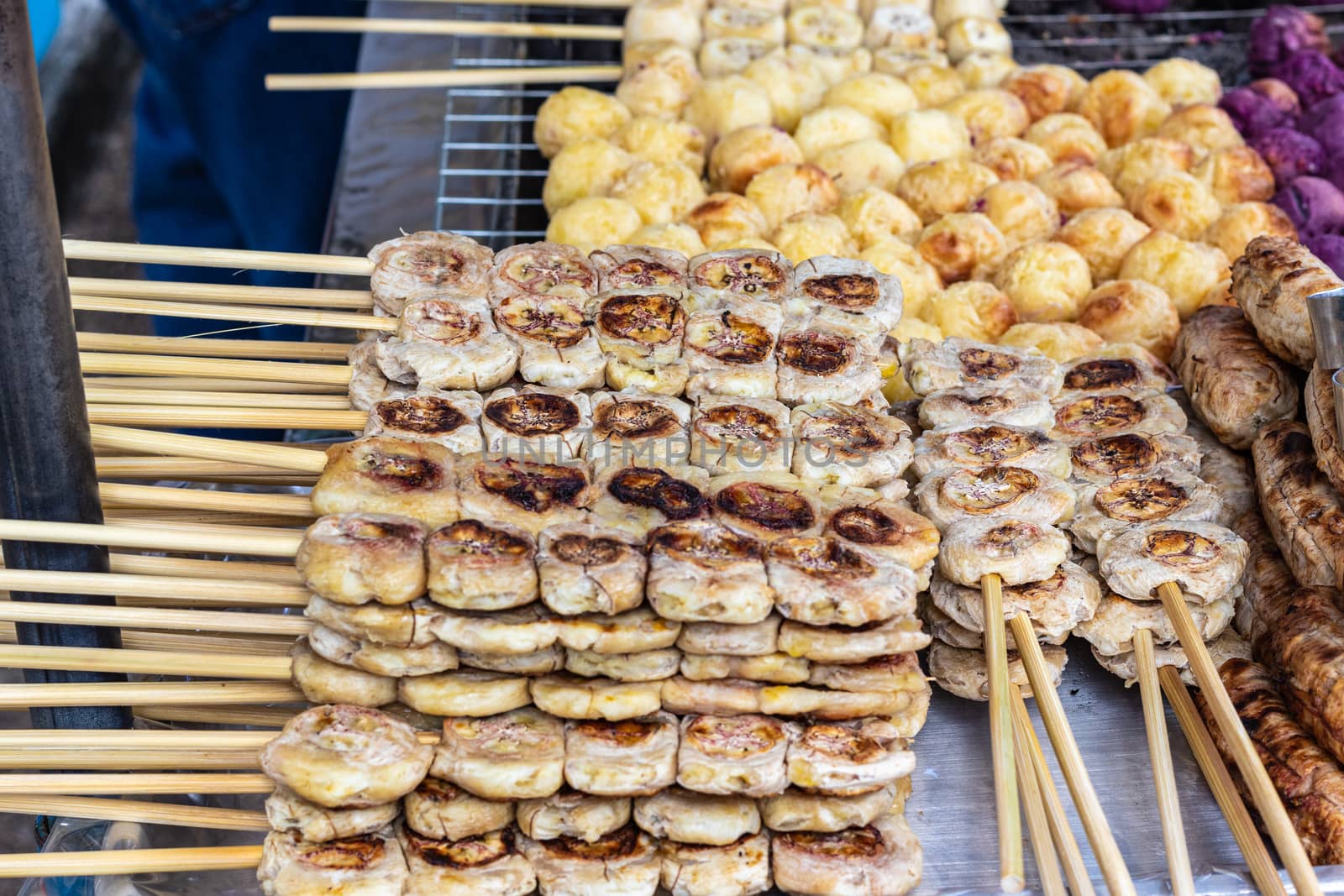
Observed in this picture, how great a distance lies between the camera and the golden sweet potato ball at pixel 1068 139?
4.42m

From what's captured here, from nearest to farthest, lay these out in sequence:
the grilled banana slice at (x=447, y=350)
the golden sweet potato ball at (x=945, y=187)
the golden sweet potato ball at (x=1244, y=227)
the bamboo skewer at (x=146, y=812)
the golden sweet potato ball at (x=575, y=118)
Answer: the bamboo skewer at (x=146, y=812) < the grilled banana slice at (x=447, y=350) < the golden sweet potato ball at (x=1244, y=227) < the golden sweet potato ball at (x=945, y=187) < the golden sweet potato ball at (x=575, y=118)

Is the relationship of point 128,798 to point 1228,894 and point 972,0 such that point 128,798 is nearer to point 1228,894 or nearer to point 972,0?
point 1228,894

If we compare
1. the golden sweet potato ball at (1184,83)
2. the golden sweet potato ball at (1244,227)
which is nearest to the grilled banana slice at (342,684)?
the golden sweet potato ball at (1244,227)

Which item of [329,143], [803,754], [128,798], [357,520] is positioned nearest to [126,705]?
[128,798]

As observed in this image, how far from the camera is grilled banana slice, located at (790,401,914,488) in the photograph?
2.49m

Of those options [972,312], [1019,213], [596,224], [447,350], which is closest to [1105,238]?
[1019,213]

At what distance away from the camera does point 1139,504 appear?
2.72m

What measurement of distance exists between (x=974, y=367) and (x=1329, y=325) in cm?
80

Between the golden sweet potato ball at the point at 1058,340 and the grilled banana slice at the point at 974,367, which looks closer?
the grilled banana slice at the point at 974,367

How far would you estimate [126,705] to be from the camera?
93.1 inches

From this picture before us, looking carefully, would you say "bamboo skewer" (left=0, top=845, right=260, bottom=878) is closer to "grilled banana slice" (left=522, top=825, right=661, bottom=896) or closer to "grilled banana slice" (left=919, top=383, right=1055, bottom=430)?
"grilled banana slice" (left=522, top=825, right=661, bottom=896)

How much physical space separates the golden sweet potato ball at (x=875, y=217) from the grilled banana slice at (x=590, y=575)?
2.09m

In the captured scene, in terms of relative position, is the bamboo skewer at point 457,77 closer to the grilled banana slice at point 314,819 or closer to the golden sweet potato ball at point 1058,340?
the golden sweet potato ball at point 1058,340

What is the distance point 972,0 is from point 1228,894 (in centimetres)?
386
